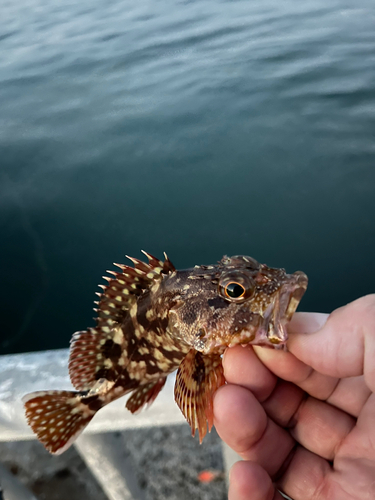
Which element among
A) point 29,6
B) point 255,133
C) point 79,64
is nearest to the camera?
point 255,133

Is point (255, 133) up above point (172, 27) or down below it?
below

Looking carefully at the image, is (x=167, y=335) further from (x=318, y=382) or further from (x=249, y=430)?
(x=318, y=382)

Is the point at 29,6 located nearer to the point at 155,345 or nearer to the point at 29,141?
the point at 29,141

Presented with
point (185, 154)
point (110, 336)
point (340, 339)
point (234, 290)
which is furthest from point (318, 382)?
point (185, 154)

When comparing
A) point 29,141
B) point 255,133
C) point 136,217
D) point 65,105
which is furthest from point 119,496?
point 65,105

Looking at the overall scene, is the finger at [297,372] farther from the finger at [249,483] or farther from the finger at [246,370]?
the finger at [249,483]

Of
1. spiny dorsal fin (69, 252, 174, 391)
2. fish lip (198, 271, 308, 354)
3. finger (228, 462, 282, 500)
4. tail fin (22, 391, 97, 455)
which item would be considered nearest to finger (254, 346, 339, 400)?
fish lip (198, 271, 308, 354)

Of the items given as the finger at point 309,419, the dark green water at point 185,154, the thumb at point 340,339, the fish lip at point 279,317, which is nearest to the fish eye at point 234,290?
the fish lip at point 279,317
